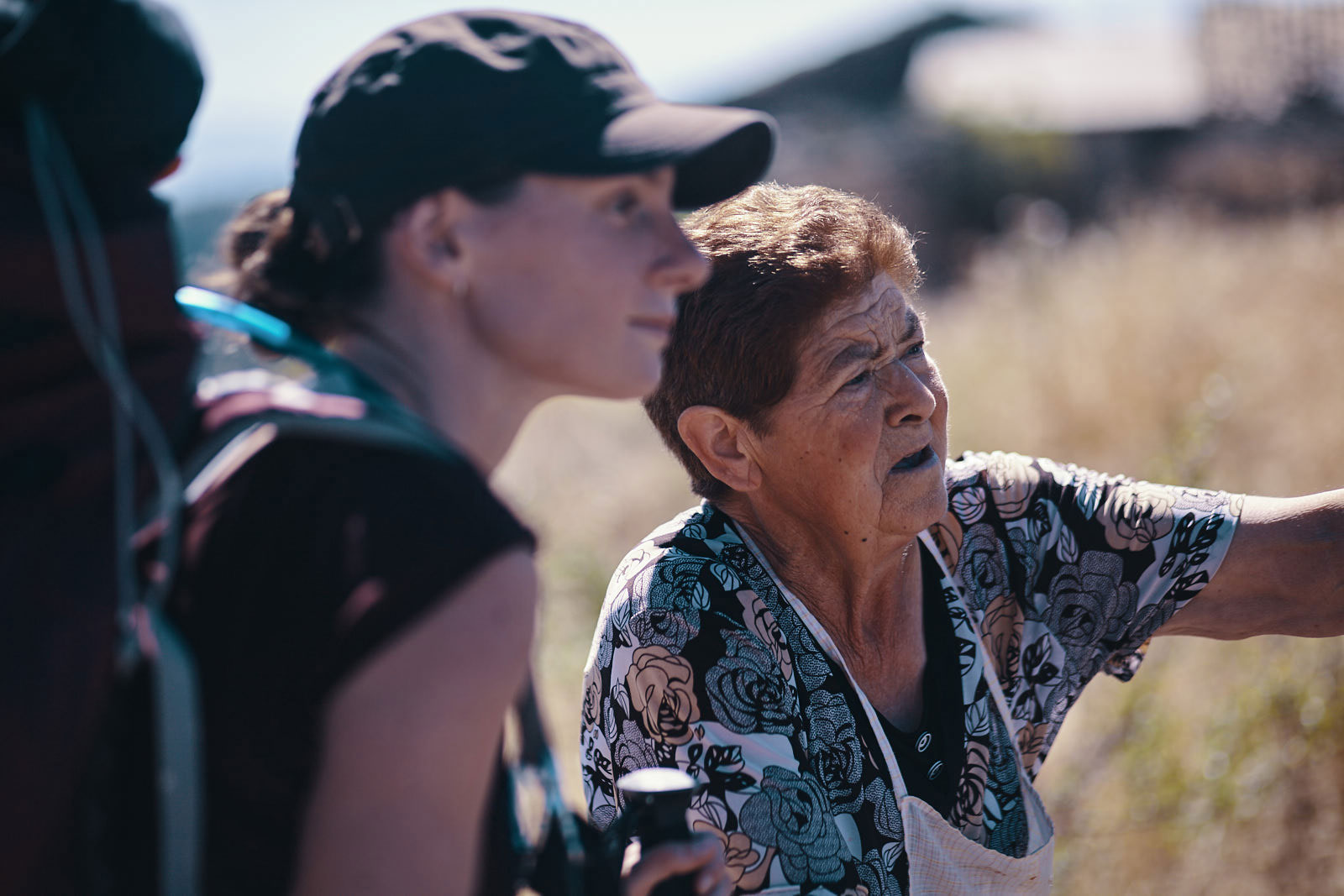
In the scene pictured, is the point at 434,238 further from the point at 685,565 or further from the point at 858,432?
the point at 858,432

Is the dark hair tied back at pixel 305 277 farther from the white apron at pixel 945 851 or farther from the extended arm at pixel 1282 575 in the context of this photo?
the extended arm at pixel 1282 575

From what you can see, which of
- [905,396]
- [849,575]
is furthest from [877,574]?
[905,396]

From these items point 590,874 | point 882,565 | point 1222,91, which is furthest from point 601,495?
point 1222,91

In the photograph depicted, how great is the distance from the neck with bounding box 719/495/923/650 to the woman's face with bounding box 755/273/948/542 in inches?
1.3

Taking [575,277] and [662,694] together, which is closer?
[575,277]

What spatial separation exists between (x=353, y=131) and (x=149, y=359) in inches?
11.6

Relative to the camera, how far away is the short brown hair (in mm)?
1934

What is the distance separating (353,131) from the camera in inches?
43.5

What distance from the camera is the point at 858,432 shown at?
1.96 meters

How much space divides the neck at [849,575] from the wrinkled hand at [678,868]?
74 centimetres

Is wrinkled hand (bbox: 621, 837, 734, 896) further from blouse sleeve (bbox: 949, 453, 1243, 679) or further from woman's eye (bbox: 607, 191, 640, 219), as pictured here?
blouse sleeve (bbox: 949, 453, 1243, 679)

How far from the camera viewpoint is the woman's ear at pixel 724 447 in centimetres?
203

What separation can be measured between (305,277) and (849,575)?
3.83 feet

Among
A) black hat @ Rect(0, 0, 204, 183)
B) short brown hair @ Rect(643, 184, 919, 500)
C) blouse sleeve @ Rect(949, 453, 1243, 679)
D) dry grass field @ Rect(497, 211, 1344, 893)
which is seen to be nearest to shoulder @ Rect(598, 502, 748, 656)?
short brown hair @ Rect(643, 184, 919, 500)
